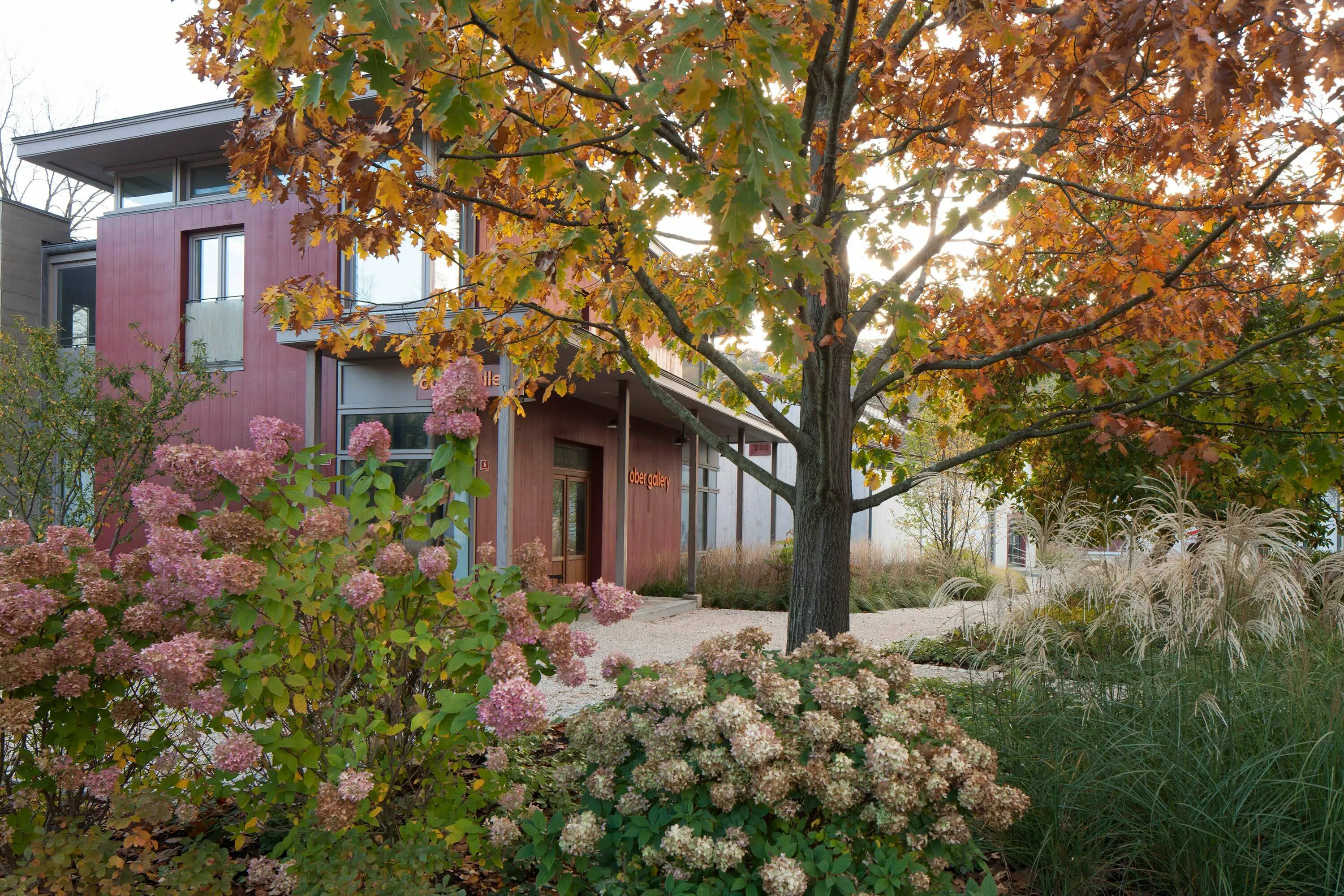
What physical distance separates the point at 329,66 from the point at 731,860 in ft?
11.7

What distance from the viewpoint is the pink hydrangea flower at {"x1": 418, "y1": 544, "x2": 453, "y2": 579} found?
2.76 meters

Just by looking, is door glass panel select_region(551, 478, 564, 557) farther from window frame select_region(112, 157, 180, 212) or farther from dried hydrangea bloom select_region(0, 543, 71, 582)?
dried hydrangea bloom select_region(0, 543, 71, 582)

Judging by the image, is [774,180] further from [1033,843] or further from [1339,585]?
[1339,585]

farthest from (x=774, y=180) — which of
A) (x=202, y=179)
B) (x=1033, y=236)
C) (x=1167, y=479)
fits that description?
(x=202, y=179)

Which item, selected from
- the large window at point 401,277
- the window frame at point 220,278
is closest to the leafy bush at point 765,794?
the large window at point 401,277

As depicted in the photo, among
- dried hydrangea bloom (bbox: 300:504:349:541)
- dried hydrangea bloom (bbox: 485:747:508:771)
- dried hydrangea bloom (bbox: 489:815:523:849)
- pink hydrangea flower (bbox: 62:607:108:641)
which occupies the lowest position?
dried hydrangea bloom (bbox: 489:815:523:849)

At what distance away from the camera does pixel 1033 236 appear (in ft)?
19.4

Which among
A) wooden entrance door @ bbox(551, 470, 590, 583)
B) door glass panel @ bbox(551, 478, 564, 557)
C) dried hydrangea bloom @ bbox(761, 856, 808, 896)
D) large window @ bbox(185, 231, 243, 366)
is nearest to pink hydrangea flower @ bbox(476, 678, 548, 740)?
dried hydrangea bloom @ bbox(761, 856, 808, 896)

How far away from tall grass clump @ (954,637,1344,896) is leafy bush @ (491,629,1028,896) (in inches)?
23.4

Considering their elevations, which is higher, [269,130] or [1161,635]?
[269,130]

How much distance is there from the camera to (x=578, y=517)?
13.8 m

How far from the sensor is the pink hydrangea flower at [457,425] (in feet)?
9.14

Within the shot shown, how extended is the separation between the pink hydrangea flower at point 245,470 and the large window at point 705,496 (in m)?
15.6

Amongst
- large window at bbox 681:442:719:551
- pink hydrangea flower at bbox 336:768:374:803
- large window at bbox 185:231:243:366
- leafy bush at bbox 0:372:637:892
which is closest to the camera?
pink hydrangea flower at bbox 336:768:374:803
